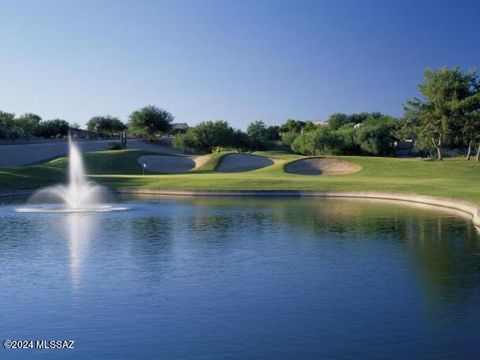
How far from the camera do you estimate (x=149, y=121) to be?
137 m

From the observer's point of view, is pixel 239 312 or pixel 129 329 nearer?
pixel 129 329

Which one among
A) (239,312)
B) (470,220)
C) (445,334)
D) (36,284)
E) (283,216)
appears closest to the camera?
(445,334)

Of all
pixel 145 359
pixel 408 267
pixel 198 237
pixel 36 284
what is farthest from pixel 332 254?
pixel 145 359

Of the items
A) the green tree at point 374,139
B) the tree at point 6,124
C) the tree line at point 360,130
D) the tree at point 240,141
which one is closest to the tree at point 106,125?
the tree line at point 360,130

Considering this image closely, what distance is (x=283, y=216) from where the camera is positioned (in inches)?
1298

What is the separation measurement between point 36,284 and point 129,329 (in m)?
5.26

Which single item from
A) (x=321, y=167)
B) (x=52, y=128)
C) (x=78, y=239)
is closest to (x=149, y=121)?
(x=52, y=128)

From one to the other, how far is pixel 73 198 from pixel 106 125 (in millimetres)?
122695

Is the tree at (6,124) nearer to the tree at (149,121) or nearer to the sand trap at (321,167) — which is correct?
the tree at (149,121)

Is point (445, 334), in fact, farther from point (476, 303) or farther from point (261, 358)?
point (261, 358)

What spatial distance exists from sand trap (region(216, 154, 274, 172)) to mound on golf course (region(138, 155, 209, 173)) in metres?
3.13

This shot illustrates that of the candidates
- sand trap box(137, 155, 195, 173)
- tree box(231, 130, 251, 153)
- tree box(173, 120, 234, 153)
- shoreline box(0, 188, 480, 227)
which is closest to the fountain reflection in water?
shoreline box(0, 188, 480, 227)

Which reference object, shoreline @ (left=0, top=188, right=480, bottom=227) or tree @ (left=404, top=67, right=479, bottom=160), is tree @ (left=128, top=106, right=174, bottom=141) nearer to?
tree @ (left=404, top=67, right=479, bottom=160)

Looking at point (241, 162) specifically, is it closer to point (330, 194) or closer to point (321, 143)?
point (330, 194)
